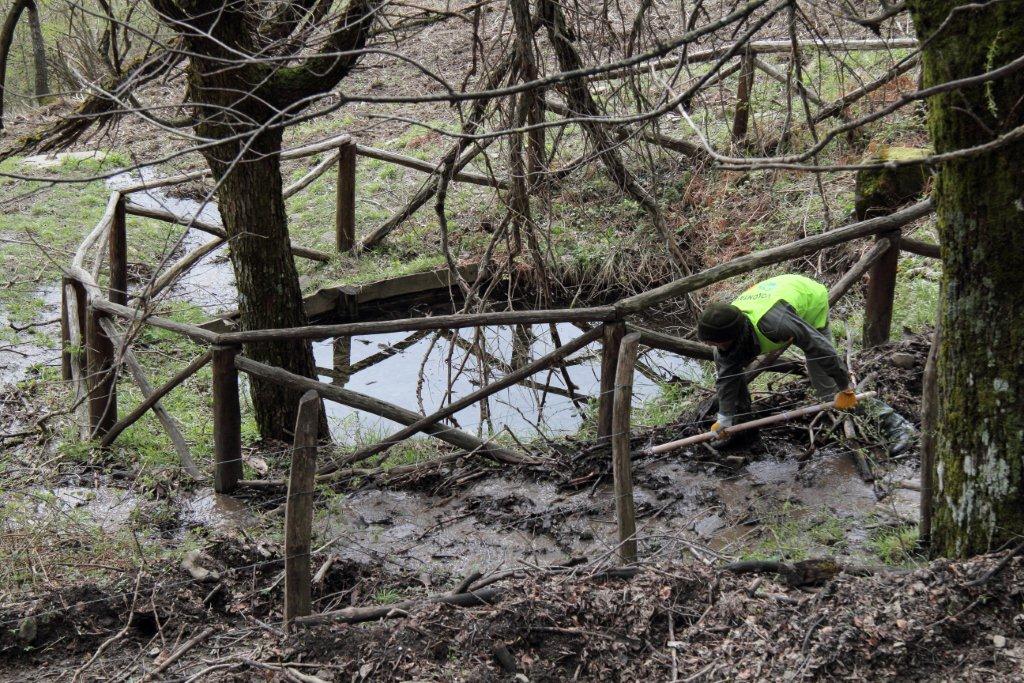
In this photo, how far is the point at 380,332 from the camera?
544cm

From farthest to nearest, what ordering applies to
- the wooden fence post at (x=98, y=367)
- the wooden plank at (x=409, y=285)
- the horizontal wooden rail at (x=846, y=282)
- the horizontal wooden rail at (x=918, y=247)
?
1. the wooden plank at (x=409, y=285)
2. the wooden fence post at (x=98, y=367)
3. the horizontal wooden rail at (x=918, y=247)
4. the horizontal wooden rail at (x=846, y=282)

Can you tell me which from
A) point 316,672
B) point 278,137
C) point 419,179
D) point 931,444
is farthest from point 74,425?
point 419,179

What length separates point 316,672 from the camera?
12.2 feet

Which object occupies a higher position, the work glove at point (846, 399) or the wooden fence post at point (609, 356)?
the wooden fence post at point (609, 356)

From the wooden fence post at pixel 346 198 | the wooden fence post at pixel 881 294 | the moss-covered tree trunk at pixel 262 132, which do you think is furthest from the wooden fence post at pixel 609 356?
the wooden fence post at pixel 346 198

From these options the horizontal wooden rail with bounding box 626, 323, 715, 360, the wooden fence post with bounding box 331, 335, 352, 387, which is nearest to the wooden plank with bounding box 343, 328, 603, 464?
the horizontal wooden rail with bounding box 626, 323, 715, 360

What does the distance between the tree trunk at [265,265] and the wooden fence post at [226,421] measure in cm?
57

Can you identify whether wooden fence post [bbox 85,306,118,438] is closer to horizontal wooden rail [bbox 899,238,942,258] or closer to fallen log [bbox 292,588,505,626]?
fallen log [bbox 292,588,505,626]

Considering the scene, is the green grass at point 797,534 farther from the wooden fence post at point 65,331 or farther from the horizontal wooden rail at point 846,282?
the wooden fence post at point 65,331

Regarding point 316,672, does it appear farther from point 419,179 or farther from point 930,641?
point 419,179

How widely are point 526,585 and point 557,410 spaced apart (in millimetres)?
4523

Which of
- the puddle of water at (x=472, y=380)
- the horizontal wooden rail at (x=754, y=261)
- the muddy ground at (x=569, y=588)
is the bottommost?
the muddy ground at (x=569, y=588)

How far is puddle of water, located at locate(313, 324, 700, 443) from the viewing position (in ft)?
25.0

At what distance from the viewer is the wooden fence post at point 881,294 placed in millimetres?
6031
